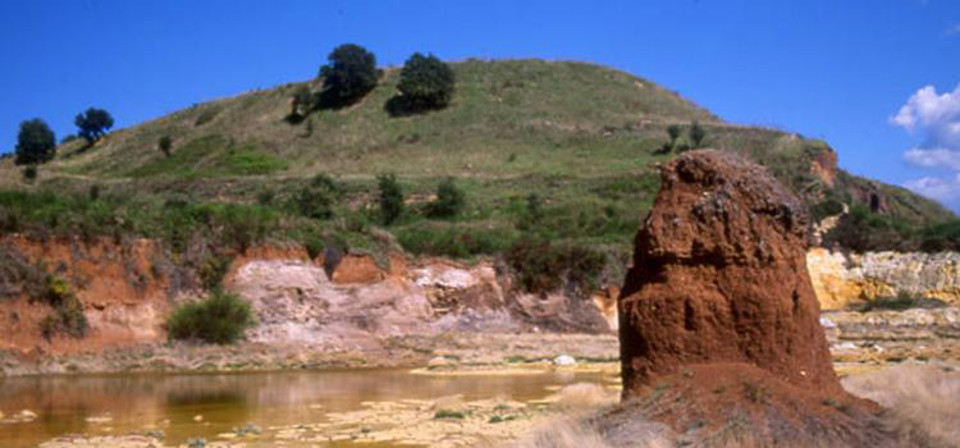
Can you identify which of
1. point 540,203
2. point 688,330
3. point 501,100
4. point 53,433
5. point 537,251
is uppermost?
point 501,100

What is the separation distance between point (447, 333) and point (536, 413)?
19710 millimetres

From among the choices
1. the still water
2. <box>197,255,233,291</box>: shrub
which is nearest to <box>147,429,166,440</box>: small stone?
the still water

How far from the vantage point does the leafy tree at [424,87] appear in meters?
81.3

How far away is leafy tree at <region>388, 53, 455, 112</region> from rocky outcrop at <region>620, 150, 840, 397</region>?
71.9 m

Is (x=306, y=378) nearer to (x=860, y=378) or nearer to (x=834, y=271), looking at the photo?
(x=860, y=378)

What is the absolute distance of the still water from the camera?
15.2m

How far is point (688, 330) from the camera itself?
31.1 feet

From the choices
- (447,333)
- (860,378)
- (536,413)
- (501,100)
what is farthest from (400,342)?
(501,100)

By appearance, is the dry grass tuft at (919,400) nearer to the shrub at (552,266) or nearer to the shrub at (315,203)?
the shrub at (552,266)

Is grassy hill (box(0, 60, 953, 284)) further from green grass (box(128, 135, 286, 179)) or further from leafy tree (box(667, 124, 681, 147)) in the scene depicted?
leafy tree (box(667, 124, 681, 147))

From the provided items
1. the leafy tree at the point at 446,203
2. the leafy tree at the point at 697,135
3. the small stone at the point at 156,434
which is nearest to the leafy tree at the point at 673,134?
the leafy tree at the point at 697,135

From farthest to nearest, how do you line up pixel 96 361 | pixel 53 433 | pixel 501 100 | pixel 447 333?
1. pixel 501 100
2. pixel 447 333
3. pixel 96 361
4. pixel 53 433

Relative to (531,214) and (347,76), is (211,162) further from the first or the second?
(531,214)

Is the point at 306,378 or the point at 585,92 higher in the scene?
the point at 585,92
